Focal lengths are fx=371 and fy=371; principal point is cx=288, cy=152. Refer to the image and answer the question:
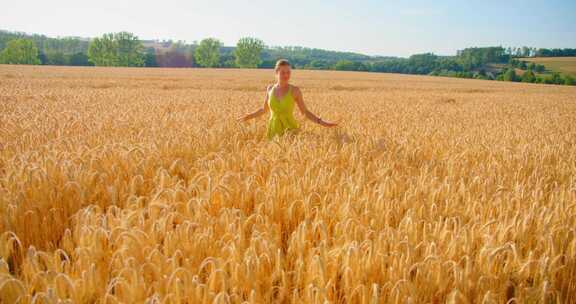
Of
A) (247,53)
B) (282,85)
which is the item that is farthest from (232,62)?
(282,85)

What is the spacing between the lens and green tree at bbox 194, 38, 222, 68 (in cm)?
9181

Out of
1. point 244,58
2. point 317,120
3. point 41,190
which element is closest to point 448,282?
point 41,190

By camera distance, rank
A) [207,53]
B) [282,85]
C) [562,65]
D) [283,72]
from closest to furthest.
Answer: [283,72]
[282,85]
[562,65]
[207,53]

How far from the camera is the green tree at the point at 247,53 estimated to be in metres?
89.0

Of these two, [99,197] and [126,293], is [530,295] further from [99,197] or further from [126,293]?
[99,197]

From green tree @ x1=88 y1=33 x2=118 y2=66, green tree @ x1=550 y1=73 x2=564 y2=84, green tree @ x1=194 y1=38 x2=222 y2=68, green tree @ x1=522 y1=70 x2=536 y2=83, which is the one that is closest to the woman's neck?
green tree @ x1=522 y1=70 x2=536 y2=83

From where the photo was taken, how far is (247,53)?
89.0 metres

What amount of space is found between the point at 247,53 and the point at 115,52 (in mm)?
29356

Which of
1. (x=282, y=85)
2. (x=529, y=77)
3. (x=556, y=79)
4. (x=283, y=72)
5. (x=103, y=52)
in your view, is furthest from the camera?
(x=103, y=52)

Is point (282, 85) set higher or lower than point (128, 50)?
lower

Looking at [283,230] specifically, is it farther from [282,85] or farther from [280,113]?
[282,85]

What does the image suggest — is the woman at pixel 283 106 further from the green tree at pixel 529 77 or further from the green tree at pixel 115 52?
the green tree at pixel 115 52

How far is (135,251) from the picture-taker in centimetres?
181

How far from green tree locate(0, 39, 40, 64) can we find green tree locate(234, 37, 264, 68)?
136 ft
